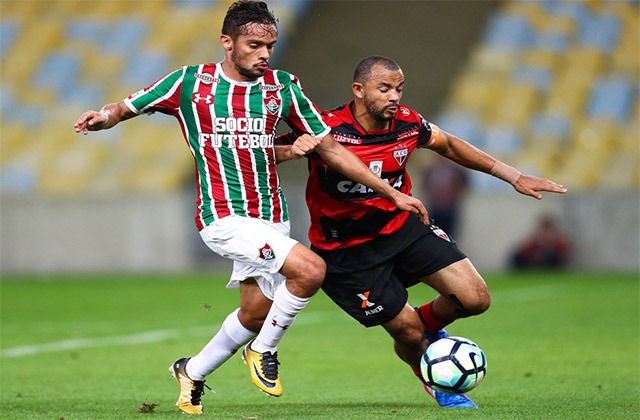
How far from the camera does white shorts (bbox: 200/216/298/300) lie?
6.29 metres

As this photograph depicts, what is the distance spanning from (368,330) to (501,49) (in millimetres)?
11384

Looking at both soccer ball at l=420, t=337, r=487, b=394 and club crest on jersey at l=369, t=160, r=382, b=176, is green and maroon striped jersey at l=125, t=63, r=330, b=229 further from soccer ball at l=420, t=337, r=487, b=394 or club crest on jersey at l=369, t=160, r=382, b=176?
soccer ball at l=420, t=337, r=487, b=394

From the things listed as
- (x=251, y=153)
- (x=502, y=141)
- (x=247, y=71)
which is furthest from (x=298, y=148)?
(x=502, y=141)

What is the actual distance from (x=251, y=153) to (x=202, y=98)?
15.8 inches

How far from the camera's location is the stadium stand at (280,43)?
20625 millimetres

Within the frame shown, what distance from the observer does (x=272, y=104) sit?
6.51 m

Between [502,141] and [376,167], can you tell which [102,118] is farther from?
[502,141]

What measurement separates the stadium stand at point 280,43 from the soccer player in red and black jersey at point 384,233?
41.2 feet

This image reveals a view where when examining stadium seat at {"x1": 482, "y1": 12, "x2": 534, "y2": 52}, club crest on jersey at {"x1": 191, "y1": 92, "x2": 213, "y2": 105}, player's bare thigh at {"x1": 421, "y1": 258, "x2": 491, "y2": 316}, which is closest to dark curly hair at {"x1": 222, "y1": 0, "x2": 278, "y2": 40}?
club crest on jersey at {"x1": 191, "y1": 92, "x2": 213, "y2": 105}

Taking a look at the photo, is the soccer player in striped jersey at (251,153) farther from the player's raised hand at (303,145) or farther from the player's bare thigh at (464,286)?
the player's bare thigh at (464,286)

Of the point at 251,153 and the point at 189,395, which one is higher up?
the point at 251,153

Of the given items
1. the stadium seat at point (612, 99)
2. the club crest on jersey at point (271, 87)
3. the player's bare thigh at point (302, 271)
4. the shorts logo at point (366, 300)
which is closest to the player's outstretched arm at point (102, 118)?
the club crest on jersey at point (271, 87)

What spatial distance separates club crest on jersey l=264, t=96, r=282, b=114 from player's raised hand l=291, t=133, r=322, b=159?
0.67ft

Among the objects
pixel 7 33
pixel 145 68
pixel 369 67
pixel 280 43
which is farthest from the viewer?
pixel 7 33
